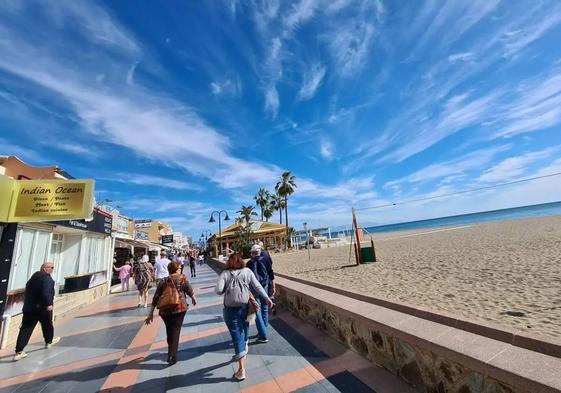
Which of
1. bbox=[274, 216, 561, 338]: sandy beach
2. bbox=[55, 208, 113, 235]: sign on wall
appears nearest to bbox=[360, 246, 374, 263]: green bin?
bbox=[274, 216, 561, 338]: sandy beach

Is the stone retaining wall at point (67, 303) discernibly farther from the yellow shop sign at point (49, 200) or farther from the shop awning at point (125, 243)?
the shop awning at point (125, 243)

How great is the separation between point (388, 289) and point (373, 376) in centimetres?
404

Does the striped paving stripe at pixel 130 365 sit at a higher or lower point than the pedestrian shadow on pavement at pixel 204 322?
lower

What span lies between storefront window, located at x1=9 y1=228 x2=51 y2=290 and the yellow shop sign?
116 centimetres

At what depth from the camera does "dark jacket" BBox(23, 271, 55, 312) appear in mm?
5344

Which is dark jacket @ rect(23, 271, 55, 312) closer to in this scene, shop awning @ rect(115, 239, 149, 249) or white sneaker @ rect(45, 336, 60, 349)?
white sneaker @ rect(45, 336, 60, 349)

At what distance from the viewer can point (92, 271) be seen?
41.6ft

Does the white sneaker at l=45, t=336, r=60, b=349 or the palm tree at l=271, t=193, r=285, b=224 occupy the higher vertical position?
the palm tree at l=271, t=193, r=285, b=224

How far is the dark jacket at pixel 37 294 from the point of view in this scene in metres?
5.34

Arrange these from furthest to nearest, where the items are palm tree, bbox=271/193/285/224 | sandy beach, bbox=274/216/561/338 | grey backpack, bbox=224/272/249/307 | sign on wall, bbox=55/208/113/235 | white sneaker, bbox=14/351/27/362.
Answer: palm tree, bbox=271/193/285/224, sign on wall, bbox=55/208/113/235, white sneaker, bbox=14/351/27/362, sandy beach, bbox=274/216/561/338, grey backpack, bbox=224/272/249/307

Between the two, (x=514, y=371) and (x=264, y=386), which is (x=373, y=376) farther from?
(x=514, y=371)

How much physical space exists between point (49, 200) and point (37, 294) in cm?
256

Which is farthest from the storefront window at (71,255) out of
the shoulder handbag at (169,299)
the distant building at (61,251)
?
the shoulder handbag at (169,299)

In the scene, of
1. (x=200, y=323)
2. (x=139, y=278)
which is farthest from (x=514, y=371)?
(x=139, y=278)
